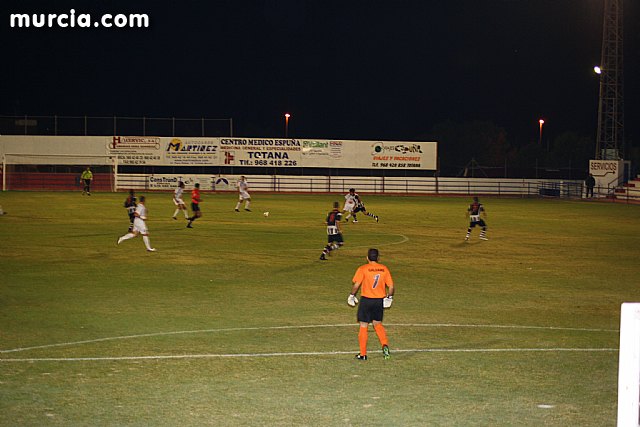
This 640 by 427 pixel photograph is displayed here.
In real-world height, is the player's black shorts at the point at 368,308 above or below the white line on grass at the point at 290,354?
above

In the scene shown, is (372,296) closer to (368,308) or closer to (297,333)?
(368,308)

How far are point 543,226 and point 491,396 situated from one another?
2920cm

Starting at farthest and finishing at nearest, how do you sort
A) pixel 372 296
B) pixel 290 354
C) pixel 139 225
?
pixel 139 225, pixel 290 354, pixel 372 296

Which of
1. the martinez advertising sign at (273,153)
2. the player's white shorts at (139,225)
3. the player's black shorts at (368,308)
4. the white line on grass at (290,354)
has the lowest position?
the white line on grass at (290,354)

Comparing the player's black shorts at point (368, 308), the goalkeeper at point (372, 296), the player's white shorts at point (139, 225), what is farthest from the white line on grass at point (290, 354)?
the player's white shorts at point (139, 225)

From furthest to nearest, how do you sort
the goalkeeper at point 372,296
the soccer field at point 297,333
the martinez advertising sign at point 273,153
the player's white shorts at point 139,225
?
the martinez advertising sign at point 273,153 → the player's white shorts at point 139,225 → the goalkeeper at point 372,296 → the soccer field at point 297,333

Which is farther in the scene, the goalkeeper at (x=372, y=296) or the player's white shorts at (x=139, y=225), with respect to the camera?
the player's white shorts at (x=139, y=225)

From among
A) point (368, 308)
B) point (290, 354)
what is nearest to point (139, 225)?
point (290, 354)

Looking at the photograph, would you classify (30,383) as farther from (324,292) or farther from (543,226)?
(543,226)

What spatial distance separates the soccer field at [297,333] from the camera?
30.2 ft

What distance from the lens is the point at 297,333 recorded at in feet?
44.2

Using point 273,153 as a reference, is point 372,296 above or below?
below

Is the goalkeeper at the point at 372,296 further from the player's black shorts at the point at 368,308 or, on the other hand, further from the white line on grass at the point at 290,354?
the white line on grass at the point at 290,354

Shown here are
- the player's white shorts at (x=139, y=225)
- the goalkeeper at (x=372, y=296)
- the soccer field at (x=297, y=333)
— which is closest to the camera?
the soccer field at (x=297, y=333)
